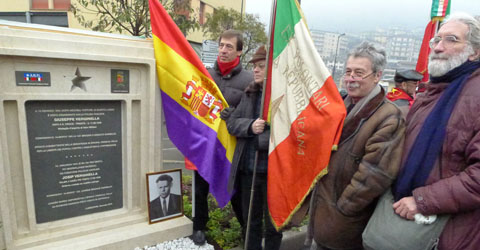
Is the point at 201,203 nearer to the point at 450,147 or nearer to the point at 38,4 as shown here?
the point at 450,147

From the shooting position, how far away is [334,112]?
194 cm

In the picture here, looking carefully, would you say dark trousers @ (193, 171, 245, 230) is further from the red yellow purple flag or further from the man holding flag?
the red yellow purple flag

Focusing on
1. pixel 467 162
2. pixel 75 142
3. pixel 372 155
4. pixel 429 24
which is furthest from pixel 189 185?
pixel 429 24

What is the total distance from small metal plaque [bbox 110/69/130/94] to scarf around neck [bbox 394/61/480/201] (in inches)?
91.6

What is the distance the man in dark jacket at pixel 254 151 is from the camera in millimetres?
2479

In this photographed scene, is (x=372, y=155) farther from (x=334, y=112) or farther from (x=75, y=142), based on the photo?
(x=75, y=142)

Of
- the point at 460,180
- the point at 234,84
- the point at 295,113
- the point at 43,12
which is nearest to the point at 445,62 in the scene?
the point at 460,180

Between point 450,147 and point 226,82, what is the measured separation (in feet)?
6.56

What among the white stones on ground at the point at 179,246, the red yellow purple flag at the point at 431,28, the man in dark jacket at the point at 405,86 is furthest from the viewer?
the red yellow purple flag at the point at 431,28

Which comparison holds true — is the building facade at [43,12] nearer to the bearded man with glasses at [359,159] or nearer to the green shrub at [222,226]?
the green shrub at [222,226]

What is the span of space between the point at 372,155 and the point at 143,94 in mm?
2075

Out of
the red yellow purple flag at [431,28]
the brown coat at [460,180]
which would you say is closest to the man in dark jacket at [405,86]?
the red yellow purple flag at [431,28]

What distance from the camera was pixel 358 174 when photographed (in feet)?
5.93

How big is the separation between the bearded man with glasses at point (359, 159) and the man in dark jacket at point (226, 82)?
1.15m
